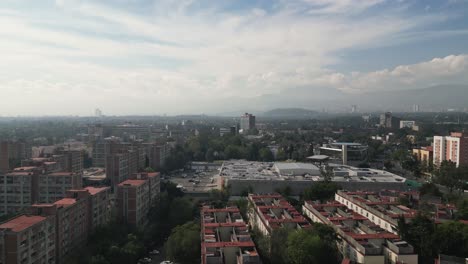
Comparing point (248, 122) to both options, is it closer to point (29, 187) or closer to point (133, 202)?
point (29, 187)

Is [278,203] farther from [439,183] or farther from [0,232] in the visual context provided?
[439,183]

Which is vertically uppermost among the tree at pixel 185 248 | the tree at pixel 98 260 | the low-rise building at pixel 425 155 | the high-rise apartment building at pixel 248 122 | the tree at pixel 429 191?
the high-rise apartment building at pixel 248 122

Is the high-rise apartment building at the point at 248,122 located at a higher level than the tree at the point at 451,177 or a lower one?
higher

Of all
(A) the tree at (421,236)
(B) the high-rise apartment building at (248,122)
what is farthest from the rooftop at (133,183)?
(B) the high-rise apartment building at (248,122)

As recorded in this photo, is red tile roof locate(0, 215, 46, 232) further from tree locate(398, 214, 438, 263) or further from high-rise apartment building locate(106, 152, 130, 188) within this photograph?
high-rise apartment building locate(106, 152, 130, 188)

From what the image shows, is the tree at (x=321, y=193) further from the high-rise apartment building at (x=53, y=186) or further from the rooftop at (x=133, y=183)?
the high-rise apartment building at (x=53, y=186)

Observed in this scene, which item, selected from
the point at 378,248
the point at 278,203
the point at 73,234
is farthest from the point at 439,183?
the point at 73,234
